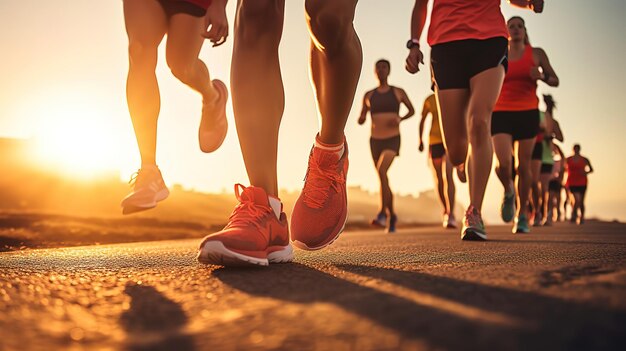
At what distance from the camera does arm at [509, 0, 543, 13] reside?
4.01 meters

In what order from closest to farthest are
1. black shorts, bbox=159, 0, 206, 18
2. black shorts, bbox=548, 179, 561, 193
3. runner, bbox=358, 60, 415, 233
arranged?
black shorts, bbox=159, 0, 206, 18 < runner, bbox=358, 60, 415, 233 < black shorts, bbox=548, 179, 561, 193

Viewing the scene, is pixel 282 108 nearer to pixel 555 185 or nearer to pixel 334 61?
pixel 334 61

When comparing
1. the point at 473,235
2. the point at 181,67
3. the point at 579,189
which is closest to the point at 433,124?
the point at 473,235

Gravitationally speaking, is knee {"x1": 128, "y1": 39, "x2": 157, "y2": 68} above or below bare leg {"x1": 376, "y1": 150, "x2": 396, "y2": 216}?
above

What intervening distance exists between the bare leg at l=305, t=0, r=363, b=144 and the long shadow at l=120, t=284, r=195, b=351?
1.16 metres

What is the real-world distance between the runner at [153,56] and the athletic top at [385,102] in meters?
4.90

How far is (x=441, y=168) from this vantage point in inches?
324

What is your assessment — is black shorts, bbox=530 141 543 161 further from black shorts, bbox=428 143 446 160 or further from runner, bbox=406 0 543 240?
runner, bbox=406 0 543 240

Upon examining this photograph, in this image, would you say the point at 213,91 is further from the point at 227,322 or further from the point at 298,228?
the point at 227,322

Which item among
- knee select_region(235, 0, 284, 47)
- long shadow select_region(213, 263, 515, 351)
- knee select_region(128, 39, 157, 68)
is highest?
knee select_region(128, 39, 157, 68)

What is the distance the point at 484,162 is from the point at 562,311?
117 inches

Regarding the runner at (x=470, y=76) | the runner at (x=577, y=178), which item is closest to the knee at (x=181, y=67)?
the runner at (x=470, y=76)

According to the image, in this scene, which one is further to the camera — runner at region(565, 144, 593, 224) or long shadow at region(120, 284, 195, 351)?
runner at region(565, 144, 593, 224)

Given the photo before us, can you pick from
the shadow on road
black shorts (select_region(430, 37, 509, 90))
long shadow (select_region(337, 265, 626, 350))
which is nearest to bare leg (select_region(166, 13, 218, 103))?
black shorts (select_region(430, 37, 509, 90))
